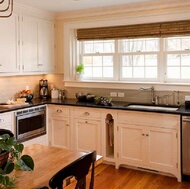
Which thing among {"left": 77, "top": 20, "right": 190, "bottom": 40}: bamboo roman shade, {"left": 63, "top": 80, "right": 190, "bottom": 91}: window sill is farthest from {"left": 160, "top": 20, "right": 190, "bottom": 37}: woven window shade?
{"left": 63, "top": 80, "right": 190, "bottom": 91}: window sill

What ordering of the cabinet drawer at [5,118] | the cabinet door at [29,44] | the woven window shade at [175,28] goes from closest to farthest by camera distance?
1. the cabinet drawer at [5,118]
2. the woven window shade at [175,28]
3. the cabinet door at [29,44]

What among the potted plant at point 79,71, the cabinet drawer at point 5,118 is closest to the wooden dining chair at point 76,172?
the cabinet drawer at point 5,118

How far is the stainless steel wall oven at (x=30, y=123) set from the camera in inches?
159

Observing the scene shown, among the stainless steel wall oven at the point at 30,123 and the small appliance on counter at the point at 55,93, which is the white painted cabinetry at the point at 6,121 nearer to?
the stainless steel wall oven at the point at 30,123

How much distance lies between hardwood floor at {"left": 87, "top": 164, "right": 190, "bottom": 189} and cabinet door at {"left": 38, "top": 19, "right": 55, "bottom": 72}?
207 centimetres

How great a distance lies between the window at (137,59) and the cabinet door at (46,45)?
0.56 metres

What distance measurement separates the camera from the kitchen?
4.00 metres

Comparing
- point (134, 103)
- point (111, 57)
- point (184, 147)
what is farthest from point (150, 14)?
point (184, 147)

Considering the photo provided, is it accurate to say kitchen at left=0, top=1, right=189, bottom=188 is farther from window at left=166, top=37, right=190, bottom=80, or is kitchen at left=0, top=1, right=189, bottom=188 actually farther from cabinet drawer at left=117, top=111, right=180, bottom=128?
cabinet drawer at left=117, top=111, right=180, bottom=128

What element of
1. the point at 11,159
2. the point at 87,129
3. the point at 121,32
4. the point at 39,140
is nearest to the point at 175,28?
the point at 121,32

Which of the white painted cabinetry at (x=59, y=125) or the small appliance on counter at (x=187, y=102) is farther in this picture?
the white painted cabinetry at (x=59, y=125)

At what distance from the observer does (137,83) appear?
4312 mm

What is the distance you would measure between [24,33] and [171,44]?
7.61 feet

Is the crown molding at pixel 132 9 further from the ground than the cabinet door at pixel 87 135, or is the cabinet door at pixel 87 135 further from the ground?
the crown molding at pixel 132 9
